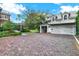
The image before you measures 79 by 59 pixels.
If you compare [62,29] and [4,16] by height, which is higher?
[4,16]

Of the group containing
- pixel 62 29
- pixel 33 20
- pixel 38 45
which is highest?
pixel 33 20

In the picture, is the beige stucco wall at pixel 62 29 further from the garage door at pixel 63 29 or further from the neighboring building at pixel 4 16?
the neighboring building at pixel 4 16

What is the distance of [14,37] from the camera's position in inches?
101

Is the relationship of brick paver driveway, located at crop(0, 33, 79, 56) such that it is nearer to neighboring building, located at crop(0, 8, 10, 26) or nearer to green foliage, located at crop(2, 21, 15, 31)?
green foliage, located at crop(2, 21, 15, 31)

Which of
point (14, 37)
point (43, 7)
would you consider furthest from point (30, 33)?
point (43, 7)

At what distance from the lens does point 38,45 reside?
2.50 meters

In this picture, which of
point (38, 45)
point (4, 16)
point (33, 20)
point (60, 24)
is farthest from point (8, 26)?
point (60, 24)

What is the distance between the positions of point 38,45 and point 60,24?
0.44m

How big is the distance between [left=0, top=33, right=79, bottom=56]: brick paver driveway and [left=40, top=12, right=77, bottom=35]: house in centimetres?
8

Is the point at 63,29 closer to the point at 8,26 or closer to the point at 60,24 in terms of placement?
the point at 60,24

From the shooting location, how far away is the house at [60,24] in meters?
2.52

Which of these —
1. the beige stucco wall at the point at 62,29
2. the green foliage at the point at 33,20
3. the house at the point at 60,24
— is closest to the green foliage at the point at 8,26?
the green foliage at the point at 33,20

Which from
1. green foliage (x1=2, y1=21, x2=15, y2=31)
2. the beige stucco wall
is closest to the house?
the beige stucco wall

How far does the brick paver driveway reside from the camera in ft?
7.99
